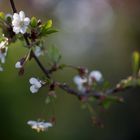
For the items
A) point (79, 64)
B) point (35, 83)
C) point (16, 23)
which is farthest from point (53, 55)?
point (79, 64)

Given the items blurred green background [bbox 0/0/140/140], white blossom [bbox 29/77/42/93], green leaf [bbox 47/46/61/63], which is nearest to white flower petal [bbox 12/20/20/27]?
white blossom [bbox 29/77/42/93]

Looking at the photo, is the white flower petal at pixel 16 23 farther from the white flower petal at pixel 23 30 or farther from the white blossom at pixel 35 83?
the white blossom at pixel 35 83

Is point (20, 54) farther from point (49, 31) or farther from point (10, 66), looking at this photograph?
point (49, 31)

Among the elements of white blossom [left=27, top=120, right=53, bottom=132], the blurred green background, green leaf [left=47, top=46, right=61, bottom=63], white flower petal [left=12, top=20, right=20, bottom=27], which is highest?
the blurred green background

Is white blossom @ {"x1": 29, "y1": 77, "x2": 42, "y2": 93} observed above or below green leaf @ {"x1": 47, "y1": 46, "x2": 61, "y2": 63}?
below

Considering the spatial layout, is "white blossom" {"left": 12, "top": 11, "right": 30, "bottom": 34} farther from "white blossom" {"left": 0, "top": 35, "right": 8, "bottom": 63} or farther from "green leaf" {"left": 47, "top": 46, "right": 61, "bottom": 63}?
"green leaf" {"left": 47, "top": 46, "right": 61, "bottom": 63}

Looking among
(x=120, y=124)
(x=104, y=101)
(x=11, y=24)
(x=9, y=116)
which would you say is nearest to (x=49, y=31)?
(x=11, y=24)

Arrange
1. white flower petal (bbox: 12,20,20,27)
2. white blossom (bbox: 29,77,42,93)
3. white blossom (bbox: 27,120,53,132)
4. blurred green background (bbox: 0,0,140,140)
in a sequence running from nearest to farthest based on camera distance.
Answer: white flower petal (bbox: 12,20,20,27)
white blossom (bbox: 29,77,42,93)
white blossom (bbox: 27,120,53,132)
blurred green background (bbox: 0,0,140,140)

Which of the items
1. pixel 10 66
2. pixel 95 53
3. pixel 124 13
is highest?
pixel 124 13

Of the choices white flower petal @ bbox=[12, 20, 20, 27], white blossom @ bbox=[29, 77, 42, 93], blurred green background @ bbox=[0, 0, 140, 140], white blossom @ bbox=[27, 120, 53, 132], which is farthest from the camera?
blurred green background @ bbox=[0, 0, 140, 140]
